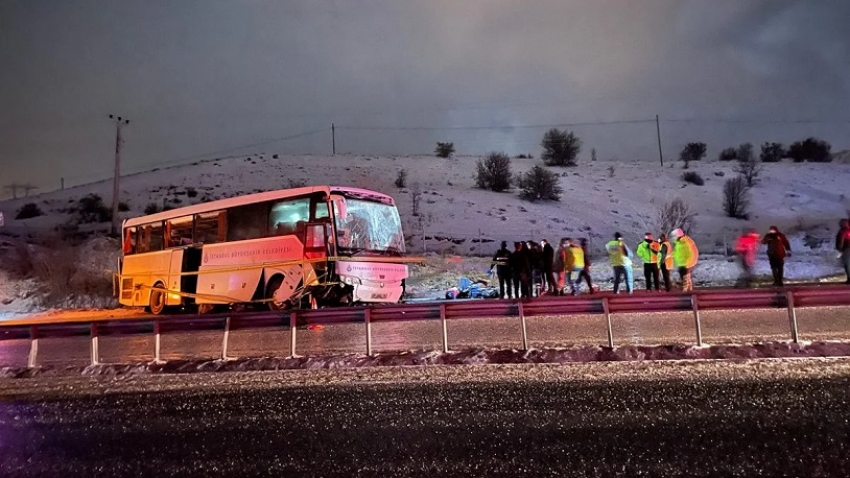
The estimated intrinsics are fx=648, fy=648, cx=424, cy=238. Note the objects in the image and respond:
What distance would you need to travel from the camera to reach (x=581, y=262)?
64.5 ft

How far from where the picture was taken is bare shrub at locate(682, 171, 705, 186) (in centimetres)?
6889

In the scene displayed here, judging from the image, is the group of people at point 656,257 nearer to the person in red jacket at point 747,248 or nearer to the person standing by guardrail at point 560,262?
the person standing by guardrail at point 560,262

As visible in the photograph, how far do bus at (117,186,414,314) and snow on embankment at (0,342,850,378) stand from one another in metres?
4.82

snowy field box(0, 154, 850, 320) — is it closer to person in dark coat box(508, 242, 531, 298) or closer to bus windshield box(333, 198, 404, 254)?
person in dark coat box(508, 242, 531, 298)

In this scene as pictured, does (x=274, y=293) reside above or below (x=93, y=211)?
below

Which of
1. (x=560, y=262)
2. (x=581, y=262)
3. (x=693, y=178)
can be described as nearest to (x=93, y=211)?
(x=560, y=262)

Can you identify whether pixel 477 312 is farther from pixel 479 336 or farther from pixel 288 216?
pixel 288 216

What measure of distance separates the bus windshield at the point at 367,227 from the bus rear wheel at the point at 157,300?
9173 millimetres

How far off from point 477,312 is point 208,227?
12.1 meters

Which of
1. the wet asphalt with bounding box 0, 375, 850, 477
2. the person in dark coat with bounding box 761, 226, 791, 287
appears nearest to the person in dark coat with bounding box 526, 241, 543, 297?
the person in dark coat with bounding box 761, 226, 791, 287

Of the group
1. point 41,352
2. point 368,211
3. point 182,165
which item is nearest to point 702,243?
point 368,211

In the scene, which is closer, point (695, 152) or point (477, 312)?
point (477, 312)

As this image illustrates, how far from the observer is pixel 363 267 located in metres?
18.1

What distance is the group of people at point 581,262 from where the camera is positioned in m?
18.1
